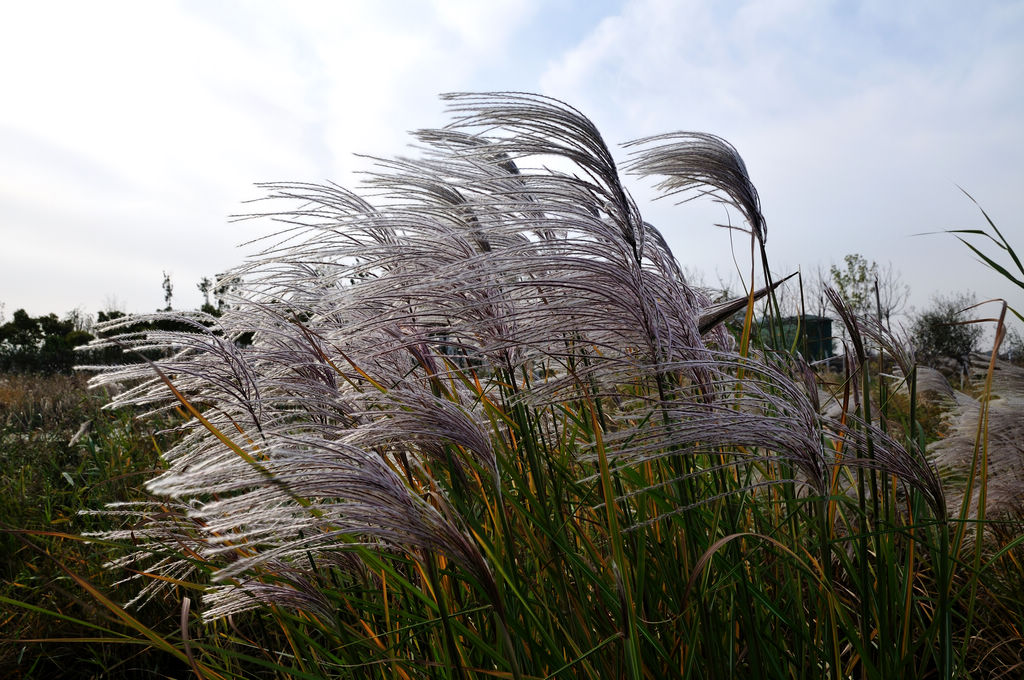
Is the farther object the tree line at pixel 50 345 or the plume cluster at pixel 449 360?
the tree line at pixel 50 345

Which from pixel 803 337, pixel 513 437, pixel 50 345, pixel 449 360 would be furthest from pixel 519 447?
pixel 50 345

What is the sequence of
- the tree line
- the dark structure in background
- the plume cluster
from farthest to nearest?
the tree line
the dark structure in background
the plume cluster

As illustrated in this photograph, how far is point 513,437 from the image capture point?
2.07 metres

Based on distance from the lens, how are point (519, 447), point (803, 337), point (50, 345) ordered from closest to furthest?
point (519, 447) < point (803, 337) < point (50, 345)

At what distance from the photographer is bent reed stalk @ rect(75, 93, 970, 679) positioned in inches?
45.6

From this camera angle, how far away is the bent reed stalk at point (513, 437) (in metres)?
1.16

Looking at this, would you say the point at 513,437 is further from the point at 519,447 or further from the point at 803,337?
the point at 803,337

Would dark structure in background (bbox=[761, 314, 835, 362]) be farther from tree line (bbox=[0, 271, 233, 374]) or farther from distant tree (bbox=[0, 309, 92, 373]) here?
distant tree (bbox=[0, 309, 92, 373])

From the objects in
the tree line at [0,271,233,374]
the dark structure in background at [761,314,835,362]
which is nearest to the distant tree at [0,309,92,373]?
the tree line at [0,271,233,374]

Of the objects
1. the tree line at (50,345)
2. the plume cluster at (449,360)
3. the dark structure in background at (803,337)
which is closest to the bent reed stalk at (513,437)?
the plume cluster at (449,360)

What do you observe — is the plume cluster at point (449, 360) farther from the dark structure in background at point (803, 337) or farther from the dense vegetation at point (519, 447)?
the dark structure in background at point (803, 337)

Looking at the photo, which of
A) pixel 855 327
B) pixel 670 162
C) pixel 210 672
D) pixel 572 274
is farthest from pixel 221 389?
pixel 855 327

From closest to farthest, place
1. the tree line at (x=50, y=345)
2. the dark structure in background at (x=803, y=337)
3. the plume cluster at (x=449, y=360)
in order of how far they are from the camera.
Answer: the plume cluster at (x=449, y=360) → the dark structure in background at (x=803, y=337) → the tree line at (x=50, y=345)

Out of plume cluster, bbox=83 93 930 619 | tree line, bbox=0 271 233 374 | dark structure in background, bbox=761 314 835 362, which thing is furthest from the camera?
tree line, bbox=0 271 233 374
